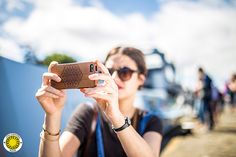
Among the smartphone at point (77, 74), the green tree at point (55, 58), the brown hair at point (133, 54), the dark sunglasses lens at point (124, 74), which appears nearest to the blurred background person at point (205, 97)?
the brown hair at point (133, 54)

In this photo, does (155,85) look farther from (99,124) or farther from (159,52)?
(99,124)

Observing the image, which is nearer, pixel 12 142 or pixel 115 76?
pixel 12 142

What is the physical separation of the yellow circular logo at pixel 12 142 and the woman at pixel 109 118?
167mm

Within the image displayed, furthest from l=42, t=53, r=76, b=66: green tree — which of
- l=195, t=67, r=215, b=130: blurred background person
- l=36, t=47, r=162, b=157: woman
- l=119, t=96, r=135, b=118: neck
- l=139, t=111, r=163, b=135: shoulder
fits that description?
l=195, t=67, r=215, b=130: blurred background person

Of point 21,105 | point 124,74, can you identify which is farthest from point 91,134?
Answer: point 21,105

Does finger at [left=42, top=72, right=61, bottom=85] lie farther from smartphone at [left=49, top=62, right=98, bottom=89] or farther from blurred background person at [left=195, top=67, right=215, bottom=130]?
blurred background person at [left=195, top=67, right=215, bottom=130]

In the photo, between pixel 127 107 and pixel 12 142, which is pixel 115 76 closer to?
pixel 127 107

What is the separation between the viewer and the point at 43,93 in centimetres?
146

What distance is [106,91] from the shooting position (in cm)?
146

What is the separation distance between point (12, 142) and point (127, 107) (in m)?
0.99

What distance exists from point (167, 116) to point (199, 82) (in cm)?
154

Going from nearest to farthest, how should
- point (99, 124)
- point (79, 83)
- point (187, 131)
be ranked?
1. point (79, 83)
2. point (99, 124)
3. point (187, 131)

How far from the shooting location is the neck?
2166 millimetres

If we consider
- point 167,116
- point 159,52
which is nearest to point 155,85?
point 159,52
